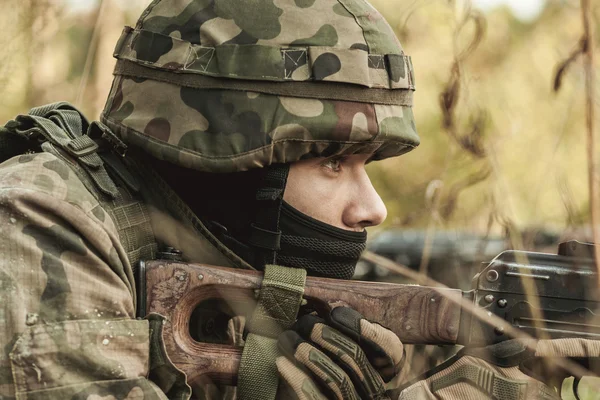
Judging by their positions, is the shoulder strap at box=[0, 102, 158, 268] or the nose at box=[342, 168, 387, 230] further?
the nose at box=[342, 168, 387, 230]

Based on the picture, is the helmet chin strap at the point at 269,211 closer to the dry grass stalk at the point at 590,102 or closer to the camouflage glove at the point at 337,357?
the camouflage glove at the point at 337,357

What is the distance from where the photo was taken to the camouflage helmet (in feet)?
8.72

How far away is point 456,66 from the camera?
235 cm

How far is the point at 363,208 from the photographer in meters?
2.77

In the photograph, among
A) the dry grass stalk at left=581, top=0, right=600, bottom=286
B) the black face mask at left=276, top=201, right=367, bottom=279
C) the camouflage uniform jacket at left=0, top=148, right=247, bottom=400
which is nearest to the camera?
the dry grass stalk at left=581, top=0, right=600, bottom=286

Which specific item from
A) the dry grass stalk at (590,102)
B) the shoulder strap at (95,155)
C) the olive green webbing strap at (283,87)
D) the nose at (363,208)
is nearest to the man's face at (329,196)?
the nose at (363,208)

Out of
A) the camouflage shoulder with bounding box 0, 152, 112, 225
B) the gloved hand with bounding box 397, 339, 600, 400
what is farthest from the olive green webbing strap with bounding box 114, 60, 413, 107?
the gloved hand with bounding box 397, 339, 600, 400

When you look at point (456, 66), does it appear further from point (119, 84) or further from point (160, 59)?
point (119, 84)

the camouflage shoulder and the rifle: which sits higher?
the camouflage shoulder

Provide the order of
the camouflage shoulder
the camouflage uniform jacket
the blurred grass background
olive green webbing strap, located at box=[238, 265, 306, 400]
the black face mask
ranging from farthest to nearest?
the blurred grass background → the black face mask → olive green webbing strap, located at box=[238, 265, 306, 400] → the camouflage shoulder → the camouflage uniform jacket

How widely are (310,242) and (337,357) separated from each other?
42 cm

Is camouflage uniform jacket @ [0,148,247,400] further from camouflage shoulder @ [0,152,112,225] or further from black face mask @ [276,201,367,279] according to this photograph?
black face mask @ [276,201,367,279]

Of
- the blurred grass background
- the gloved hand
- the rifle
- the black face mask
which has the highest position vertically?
the blurred grass background

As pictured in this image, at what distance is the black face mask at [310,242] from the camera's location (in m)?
2.77
